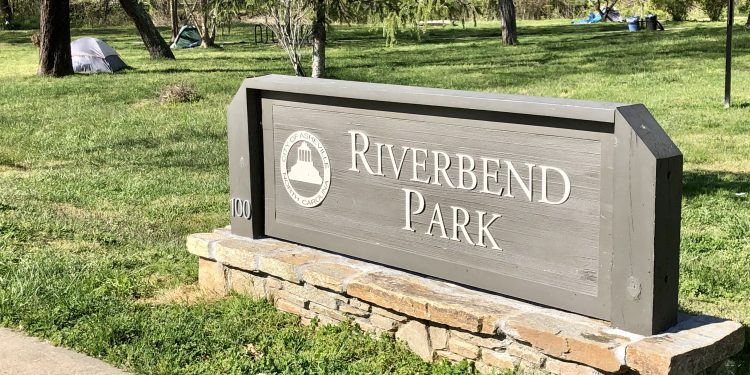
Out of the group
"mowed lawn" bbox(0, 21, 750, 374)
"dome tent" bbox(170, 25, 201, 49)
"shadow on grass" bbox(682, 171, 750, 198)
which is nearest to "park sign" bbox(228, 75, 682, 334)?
"mowed lawn" bbox(0, 21, 750, 374)

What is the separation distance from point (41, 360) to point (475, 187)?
85.7 inches

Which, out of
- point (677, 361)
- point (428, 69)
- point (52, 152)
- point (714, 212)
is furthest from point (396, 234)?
point (428, 69)

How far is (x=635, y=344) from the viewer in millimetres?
3752

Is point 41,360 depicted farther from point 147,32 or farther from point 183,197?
point 147,32

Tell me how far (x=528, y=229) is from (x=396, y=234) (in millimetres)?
816

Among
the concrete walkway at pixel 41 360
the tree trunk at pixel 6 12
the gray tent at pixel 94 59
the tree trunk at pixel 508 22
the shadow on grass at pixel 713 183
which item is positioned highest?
the tree trunk at pixel 6 12

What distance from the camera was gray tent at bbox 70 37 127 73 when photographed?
856 inches

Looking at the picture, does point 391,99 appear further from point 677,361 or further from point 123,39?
point 123,39

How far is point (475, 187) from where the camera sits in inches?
175

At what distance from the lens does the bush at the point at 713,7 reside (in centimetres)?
3616

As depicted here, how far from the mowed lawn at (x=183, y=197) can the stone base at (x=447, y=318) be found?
124mm

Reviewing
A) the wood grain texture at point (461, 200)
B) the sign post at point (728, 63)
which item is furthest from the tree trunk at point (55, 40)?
the wood grain texture at point (461, 200)

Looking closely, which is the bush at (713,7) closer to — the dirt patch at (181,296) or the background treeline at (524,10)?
the background treeline at (524,10)

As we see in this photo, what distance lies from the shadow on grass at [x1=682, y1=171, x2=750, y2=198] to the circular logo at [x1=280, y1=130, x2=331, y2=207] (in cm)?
439
